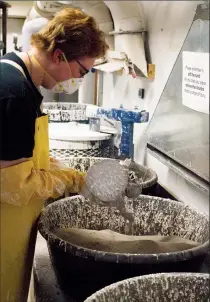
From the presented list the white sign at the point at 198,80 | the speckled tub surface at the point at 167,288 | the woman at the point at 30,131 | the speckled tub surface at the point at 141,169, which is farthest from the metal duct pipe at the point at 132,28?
the speckled tub surface at the point at 167,288

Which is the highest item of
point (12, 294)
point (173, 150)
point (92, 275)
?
point (173, 150)

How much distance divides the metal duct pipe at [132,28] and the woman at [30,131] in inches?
35.1

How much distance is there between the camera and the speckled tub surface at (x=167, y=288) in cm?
103

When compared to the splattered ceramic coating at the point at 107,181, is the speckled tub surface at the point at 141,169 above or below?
below

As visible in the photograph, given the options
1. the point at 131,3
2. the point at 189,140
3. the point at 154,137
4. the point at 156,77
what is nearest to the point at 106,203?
the point at 189,140

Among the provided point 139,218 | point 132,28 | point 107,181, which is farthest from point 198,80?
point 132,28

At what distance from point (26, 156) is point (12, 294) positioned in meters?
0.50

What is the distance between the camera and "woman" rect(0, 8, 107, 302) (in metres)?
1.15

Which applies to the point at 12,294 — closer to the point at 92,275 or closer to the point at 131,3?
the point at 92,275

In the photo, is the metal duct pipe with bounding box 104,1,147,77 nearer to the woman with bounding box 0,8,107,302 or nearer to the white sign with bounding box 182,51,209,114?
the woman with bounding box 0,8,107,302

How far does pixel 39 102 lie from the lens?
1.30 m

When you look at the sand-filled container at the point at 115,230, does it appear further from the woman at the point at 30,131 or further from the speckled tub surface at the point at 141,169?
the speckled tub surface at the point at 141,169

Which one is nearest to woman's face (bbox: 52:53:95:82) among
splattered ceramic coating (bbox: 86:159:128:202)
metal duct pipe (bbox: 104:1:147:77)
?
splattered ceramic coating (bbox: 86:159:128:202)

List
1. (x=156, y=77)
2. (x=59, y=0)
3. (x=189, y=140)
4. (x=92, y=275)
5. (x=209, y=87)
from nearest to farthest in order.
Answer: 1. (x=209, y=87)
2. (x=92, y=275)
3. (x=189, y=140)
4. (x=156, y=77)
5. (x=59, y=0)
